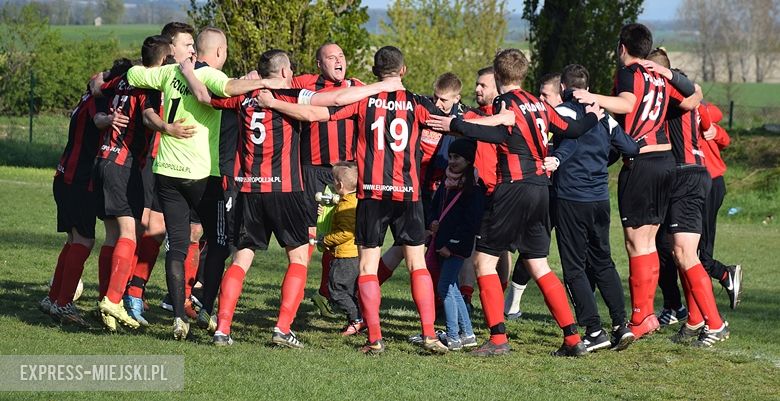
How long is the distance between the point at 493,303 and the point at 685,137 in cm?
244

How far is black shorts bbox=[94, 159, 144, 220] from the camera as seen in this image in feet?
28.5

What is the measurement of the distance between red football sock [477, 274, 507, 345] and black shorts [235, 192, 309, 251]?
1.40 metres

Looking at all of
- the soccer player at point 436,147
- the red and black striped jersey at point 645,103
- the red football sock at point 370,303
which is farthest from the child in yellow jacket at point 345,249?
the red and black striped jersey at point 645,103

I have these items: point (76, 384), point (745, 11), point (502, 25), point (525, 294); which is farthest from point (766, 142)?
point (745, 11)

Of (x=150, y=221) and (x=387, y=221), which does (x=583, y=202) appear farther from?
(x=150, y=221)

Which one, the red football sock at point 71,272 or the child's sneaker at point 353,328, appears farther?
the child's sneaker at point 353,328

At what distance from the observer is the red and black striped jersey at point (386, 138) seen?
26.3 feet

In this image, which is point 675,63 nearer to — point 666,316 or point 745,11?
point 745,11

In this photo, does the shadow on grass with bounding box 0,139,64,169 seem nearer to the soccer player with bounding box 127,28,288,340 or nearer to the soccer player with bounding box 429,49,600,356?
the soccer player with bounding box 127,28,288,340

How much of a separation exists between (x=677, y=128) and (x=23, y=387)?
5.68 m

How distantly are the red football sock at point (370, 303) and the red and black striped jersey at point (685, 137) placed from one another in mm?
2954

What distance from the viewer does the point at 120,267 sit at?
28.0 ft

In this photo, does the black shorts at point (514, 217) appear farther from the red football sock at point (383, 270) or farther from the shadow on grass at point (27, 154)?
the shadow on grass at point (27, 154)

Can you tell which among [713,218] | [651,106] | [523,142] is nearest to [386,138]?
[523,142]
